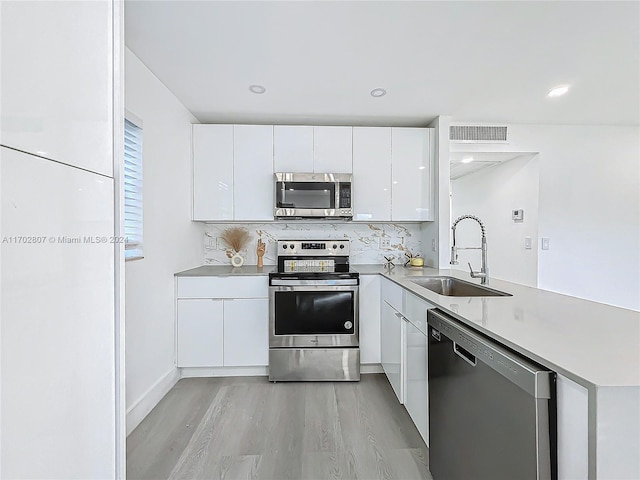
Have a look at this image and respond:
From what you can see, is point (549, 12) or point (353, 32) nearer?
point (549, 12)

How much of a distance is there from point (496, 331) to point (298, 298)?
1.82 meters

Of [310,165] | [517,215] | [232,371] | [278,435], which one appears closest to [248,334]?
[232,371]

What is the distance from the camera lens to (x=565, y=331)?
3.45 ft

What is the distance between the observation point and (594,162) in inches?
133

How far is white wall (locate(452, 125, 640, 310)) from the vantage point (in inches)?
133

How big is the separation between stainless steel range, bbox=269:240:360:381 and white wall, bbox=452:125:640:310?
6.65 feet

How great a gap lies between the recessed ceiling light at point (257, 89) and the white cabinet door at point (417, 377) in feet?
6.39

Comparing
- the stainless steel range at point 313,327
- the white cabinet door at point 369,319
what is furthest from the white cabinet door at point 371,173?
the stainless steel range at point 313,327

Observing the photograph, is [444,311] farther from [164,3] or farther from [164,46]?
[164,46]

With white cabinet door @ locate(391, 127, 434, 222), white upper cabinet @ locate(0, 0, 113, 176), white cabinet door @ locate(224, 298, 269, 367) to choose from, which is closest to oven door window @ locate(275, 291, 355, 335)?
white cabinet door @ locate(224, 298, 269, 367)

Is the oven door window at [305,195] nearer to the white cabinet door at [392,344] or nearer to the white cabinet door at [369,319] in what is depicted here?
the white cabinet door at [369,319]

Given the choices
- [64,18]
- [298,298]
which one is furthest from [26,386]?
[298,298]

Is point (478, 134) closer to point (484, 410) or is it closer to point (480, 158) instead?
point (480, 158)

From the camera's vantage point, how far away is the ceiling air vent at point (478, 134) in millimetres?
3301
